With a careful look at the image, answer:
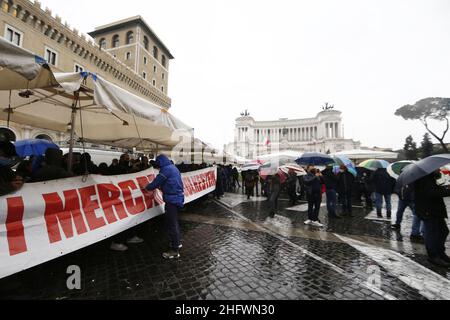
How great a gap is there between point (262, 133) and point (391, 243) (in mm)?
102322

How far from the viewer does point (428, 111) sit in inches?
1490

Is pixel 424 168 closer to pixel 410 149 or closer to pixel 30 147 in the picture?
pixel 30 147

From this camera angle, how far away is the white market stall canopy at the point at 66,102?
2318mm

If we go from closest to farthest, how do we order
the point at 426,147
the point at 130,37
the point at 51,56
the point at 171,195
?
1. the point at 171,195
2. the point at 51,56
3. the point at 426,147
4. the point at 130,37

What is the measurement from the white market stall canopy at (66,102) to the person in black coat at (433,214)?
5.09 meters

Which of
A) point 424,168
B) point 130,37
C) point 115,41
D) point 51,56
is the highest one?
point 115,41

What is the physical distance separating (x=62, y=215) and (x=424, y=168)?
19.5 feet

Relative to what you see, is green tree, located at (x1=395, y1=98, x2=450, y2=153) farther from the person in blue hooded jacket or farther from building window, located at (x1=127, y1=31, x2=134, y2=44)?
building window, located at (x1=127, y1=31, x2=134, y2=44)

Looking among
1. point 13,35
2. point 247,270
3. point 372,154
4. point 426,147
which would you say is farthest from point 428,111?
point 13,35

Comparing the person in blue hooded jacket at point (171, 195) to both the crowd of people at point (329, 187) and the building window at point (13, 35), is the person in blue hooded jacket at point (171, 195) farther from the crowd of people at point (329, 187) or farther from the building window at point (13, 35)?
the building window at point (13, 35)

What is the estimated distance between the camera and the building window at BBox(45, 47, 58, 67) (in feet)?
69.0

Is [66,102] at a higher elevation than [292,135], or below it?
below
